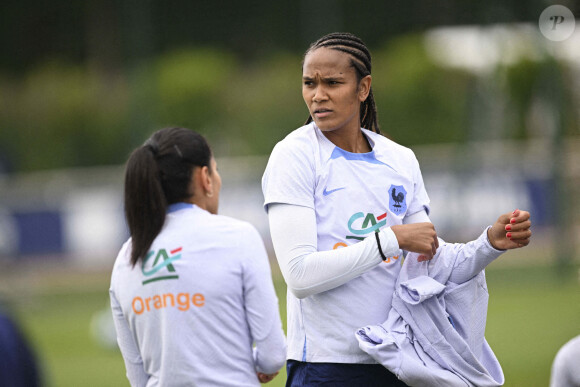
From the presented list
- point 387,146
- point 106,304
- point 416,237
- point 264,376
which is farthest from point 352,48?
point 106,304

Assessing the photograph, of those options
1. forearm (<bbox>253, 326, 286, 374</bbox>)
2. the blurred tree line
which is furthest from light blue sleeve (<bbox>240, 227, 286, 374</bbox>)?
the blurred tree line

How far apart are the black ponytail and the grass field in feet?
7.08

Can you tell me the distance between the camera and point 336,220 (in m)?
3.42

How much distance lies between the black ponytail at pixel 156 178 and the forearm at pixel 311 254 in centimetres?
38

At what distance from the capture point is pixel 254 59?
118 feet

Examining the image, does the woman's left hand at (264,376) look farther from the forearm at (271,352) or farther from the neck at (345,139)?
the neck at (345,139)

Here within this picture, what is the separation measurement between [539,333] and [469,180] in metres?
8.78

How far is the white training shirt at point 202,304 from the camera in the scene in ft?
11.1

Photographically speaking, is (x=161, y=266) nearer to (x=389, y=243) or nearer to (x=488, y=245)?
(x=389, y=243)

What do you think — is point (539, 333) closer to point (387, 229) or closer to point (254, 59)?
point (387, 229)

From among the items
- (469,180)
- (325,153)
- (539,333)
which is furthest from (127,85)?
(325,153)

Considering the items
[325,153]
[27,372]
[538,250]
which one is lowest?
[538,250]

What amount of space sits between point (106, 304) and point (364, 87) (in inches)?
550

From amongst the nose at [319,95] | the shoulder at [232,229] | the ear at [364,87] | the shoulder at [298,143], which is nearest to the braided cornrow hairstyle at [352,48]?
the ear at [364,87]
